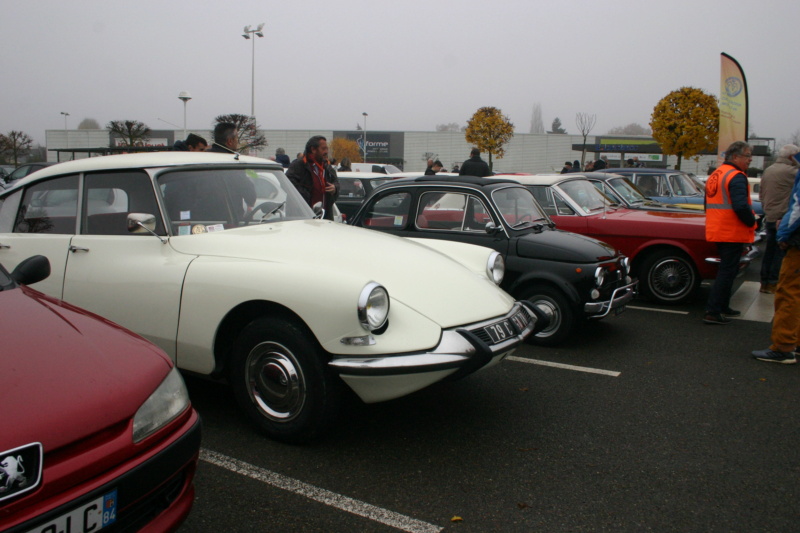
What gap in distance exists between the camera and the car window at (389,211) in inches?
251

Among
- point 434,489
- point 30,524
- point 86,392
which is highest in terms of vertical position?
point 86,392

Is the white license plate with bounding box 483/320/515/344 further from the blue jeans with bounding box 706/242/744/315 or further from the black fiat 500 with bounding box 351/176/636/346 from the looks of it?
the blue jeans with bounding box 706/242/744/315

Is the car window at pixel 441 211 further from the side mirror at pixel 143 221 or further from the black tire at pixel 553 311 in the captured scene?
the side mirror at pixel 143 221

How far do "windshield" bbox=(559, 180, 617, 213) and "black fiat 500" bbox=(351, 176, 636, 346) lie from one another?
74.8 inches

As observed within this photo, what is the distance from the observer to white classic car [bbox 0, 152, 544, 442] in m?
3.17

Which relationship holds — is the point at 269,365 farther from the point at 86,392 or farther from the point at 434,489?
the point at 86,392

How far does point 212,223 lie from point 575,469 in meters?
2.66

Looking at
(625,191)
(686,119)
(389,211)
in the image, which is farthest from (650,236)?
(686,119)

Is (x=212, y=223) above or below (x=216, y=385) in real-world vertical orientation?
above

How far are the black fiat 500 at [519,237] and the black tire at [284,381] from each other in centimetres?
305

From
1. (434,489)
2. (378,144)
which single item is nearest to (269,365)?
(434,489)

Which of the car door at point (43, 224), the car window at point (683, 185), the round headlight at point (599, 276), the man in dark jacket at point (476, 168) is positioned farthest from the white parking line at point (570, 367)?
the car window at point (683, 185)

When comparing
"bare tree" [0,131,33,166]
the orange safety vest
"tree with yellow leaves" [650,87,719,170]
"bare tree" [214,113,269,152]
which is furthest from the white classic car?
"bare tree" [0,131,33,166]

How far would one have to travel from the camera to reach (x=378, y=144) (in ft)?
233
